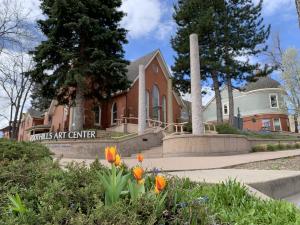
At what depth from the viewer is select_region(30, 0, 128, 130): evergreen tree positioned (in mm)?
23016

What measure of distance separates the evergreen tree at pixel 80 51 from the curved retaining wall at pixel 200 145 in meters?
9.02

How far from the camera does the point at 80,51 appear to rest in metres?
25.1

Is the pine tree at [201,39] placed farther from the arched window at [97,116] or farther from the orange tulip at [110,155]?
the orange tulip at [110,155]

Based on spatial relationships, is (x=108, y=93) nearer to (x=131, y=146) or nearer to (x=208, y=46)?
(x=131, y=146)

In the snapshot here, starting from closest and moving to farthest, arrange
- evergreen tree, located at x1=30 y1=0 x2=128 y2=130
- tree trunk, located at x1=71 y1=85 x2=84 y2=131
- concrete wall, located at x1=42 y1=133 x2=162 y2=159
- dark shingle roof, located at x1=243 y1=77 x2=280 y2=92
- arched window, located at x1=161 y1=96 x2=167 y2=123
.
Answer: concrete wall, located at x1=42 y1=133 x2=162 y2=159
evergreen tree, located at x1=30 y1=0 x2=128 y2=130
tree trunk, located at x1=71 y1=85 x2=84 y2=131
arched window, located at x1=161 y1=96 x2=167 y2=123
dark shingle roof, located at x1=243 y1=77 x2=280 y2=92

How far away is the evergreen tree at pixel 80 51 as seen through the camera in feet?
75.5

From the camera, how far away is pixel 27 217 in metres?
2.32

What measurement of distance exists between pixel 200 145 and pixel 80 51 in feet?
46.6

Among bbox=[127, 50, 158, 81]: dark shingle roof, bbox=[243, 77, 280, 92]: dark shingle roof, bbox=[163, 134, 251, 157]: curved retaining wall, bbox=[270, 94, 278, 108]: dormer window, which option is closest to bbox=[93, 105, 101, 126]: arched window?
bbox=[127, 50, 158, 81]: dark shingle roof

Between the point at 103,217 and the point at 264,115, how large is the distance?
141 feet

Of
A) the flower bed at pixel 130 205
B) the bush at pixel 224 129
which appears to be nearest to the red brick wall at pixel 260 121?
the bush at pixel 224 129

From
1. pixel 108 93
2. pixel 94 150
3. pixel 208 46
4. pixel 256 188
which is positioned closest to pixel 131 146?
pixel 94 150

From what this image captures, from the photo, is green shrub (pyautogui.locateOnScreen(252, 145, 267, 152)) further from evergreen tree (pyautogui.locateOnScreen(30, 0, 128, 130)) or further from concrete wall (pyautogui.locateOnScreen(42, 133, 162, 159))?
evergreen tree (pyautogui.locateOnScreen(30, 0, 128, 130))

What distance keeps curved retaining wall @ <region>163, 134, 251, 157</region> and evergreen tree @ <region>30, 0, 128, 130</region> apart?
902 centimetres
